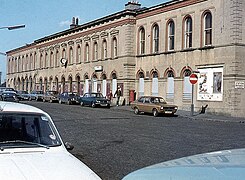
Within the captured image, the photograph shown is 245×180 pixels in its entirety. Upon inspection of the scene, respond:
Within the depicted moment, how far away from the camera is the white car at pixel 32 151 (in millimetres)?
4480

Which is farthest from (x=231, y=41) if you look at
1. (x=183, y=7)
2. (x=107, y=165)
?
(x=107, y=165)

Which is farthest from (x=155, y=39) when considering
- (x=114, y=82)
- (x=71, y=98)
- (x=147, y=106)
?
(x=71, y=98)

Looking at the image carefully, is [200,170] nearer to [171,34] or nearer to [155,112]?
[155,112]

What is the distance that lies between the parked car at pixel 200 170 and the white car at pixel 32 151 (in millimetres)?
1542

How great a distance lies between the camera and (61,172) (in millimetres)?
4555

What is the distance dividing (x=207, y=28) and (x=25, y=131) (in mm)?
30495

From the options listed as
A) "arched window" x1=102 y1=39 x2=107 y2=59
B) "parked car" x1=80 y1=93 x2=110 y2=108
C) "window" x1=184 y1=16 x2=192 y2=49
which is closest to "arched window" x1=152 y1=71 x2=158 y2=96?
"parked car" x1=80 y1=93 x2=110 y2=108

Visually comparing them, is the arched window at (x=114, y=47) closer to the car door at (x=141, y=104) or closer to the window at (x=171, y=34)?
the window at (x=171, y=34)

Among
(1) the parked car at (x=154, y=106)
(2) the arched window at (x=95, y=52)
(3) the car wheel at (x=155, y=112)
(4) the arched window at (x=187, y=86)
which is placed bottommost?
(3) the car wheel at (x=155, y=112)

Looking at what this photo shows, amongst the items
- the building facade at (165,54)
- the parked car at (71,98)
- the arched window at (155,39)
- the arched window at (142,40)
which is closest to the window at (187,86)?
the building facade at (165,54)

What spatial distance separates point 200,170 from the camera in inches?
114

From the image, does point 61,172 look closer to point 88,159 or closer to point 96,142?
point 88,159

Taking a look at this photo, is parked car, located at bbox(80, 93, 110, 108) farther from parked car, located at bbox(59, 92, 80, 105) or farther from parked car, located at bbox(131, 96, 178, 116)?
parked car, located at bbox(131, 96, 178, 116)

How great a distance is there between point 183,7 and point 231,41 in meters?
7.22
